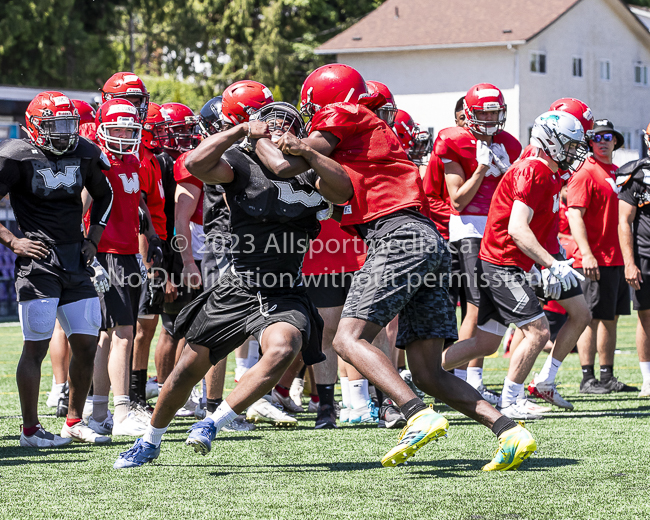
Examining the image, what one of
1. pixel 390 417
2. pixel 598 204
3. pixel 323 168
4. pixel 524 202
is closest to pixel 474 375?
pixel 390 417

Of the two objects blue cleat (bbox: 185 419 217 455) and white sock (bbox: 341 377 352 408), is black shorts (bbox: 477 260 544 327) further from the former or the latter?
blue cleat (bbox: 185 419 217 455)

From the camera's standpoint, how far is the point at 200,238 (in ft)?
24.7

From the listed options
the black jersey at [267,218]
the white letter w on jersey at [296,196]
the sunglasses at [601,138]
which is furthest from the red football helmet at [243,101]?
the sunglasses at [601,138]

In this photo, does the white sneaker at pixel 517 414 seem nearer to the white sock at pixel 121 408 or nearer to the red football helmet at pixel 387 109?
the red football helmet at pixel 387 109

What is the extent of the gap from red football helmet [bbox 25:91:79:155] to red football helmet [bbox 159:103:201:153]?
71.7 inches

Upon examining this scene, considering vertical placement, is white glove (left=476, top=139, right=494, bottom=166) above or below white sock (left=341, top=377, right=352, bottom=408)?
above

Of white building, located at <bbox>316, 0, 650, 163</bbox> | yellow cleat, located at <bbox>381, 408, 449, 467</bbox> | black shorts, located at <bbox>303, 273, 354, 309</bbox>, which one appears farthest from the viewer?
white building, located at <bbox>316, 0, 650, 163</bbox>

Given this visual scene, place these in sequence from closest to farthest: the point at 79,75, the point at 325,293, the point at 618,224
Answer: the point at 325,293 → the point at 618,224 → the point at 79,75

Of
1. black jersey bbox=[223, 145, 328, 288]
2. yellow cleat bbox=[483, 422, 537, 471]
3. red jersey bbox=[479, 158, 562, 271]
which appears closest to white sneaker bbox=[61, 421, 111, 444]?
black jersey bbox=[223, 145, 328, 288]

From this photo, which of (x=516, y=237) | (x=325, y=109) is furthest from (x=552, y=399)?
(x=325, y=109)

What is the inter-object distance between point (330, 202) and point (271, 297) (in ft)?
1.93

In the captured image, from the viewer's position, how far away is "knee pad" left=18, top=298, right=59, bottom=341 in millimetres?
5797

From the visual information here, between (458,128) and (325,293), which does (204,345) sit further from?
(458,128)

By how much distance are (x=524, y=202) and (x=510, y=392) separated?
4.65 feet
